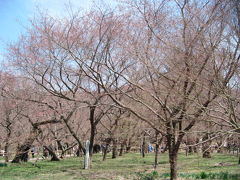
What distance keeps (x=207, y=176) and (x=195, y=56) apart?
345cm

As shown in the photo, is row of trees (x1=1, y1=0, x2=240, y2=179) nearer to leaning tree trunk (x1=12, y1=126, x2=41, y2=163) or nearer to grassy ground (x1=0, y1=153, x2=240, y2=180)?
grassy ground (x1=0, y1=153, x2=240, y2=180)

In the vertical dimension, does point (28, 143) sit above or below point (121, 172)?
above

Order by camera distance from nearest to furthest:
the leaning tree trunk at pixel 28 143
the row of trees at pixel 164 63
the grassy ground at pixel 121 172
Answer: the row of trees at pixel 164 63 → the grassy ground at pixel 121 172 → the leaning tree trunk at pixel 28 143

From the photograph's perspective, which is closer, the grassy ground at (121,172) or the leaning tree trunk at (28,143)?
the grassy ground at (121,172)

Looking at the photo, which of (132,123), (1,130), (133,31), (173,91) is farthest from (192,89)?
(1,130)

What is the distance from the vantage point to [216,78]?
231 inches

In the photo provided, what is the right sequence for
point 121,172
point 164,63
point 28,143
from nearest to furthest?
point 164,63
point 121,172
point 28,143

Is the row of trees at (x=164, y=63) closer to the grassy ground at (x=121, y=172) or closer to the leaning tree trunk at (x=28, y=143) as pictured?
the grassy ground at (x=121, y=172)

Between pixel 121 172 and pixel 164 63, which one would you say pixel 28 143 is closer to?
pixel 121 172

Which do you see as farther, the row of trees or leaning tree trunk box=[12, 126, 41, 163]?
leaning tree trunk box=[12, 126, 41, 163]

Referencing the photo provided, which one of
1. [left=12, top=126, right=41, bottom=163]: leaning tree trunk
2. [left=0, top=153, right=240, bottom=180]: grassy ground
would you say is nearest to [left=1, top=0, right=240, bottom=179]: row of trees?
[left=0, top=153, right=240, bottom=180]: grassy ground

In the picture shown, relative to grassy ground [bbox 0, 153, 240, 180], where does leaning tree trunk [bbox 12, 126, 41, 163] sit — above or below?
above

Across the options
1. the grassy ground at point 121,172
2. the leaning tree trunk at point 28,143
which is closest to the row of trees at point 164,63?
the grassy ground at point 121,172

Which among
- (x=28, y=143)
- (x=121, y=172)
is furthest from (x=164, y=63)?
(x=28, y=143)
